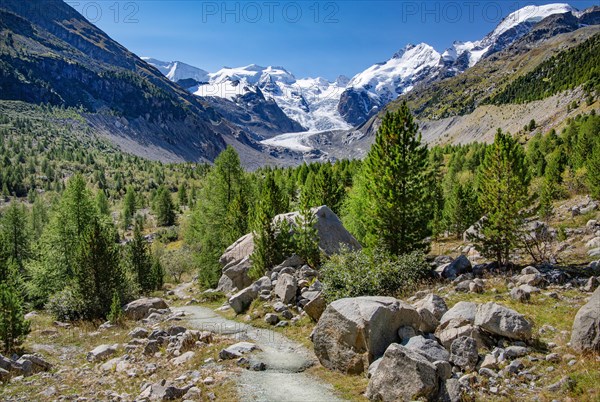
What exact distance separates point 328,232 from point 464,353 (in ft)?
71.4

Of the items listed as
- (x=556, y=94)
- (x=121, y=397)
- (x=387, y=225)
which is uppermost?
(x=556, y=94)

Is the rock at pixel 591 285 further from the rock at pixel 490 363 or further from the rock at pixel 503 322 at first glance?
the rock at pixel 490 363

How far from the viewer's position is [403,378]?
1245 cm

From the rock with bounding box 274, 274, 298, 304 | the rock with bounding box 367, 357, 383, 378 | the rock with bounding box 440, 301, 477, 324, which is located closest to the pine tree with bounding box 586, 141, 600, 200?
the rock with bounding box 440, 301, 477, 324

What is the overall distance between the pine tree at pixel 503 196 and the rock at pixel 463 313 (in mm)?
10147

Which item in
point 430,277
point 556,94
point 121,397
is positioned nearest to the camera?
point 121,397

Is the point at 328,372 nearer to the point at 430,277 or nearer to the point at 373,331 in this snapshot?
the point at 373,331

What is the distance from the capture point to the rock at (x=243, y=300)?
2691 centimetres

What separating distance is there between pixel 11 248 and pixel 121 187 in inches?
4694

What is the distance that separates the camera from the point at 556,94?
17400cm

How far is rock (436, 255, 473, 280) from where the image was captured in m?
24.7

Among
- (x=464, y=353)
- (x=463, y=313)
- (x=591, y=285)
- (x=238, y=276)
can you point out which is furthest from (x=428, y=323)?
(x=238, y=276)

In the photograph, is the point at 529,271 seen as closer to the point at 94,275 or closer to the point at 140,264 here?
the point at 94,275

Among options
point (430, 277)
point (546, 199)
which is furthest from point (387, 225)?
point (546, 199)
